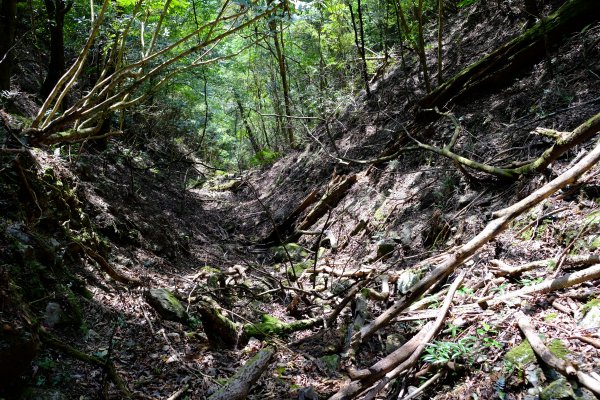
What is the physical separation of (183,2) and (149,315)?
286 inches

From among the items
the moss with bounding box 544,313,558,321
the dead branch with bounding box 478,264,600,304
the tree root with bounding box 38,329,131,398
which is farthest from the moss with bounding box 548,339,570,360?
the tree root with bounding box 38,329,131,398

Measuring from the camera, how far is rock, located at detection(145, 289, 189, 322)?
15.6 ft

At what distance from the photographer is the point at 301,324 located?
5.03 m

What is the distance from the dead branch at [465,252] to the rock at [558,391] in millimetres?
1134

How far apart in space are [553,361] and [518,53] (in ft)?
20.7

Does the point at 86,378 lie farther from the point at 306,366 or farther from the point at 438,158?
the point at 438,158

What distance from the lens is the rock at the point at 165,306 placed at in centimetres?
476

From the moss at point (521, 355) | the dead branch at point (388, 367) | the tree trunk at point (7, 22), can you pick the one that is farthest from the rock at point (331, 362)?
the tree trunk at point (7, 22)

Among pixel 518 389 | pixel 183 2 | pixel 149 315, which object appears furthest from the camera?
pixel 183 2

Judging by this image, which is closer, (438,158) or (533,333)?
(533,333)

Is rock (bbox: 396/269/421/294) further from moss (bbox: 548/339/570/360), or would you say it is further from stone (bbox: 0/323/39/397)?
stone (bbox: 0/323/39/397)

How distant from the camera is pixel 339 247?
25.3 ft

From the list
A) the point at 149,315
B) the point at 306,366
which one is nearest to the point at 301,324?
the point at 306,366

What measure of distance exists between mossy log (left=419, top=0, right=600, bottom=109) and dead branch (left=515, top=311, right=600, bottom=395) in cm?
550
